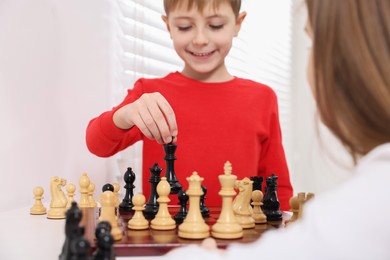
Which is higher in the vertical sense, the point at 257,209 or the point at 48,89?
the point at 48,89

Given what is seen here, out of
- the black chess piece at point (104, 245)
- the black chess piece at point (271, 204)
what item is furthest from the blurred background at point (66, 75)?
the black chess piece at point (104, 245)

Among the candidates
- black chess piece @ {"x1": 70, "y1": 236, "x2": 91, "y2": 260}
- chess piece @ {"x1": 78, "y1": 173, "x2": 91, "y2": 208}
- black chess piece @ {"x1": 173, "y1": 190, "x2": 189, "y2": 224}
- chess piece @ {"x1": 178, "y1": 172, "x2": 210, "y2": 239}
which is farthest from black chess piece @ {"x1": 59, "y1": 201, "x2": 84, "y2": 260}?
chess piece @ {"x1": 78, "y1": 173, "x2": 91, "y2": 208}

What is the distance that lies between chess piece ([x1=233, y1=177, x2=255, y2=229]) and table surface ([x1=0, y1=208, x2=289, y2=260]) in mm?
17

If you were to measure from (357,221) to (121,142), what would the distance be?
2.89 feet

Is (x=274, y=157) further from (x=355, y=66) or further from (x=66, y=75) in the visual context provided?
(x=355, y=66)

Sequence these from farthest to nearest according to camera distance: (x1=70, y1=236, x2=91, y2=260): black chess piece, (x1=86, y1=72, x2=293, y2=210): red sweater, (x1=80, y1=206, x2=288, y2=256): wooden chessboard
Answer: (x1=86, y1=72, x2=293, y2=210): red sweater
(x1=80, y1=206, x2=288, y2=256): wooden chessboard
(x1=70, y1=236, x2=91, y2=260): black chess piece

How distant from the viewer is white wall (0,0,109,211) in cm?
118

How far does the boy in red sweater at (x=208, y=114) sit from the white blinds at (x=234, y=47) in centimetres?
11

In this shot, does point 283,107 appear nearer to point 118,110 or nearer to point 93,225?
point 118,110

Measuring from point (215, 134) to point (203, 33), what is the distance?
285mm

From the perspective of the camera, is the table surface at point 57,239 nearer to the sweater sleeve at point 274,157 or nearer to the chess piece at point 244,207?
the chess piece at point 244,207

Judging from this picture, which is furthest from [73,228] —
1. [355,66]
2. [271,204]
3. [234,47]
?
[234,47]

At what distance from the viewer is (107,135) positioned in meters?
1.26

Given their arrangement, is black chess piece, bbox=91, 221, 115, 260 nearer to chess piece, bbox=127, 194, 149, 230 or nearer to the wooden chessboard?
the wooden chessboard
